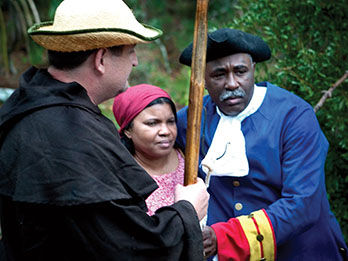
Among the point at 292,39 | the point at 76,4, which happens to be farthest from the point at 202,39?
the point at 292,39

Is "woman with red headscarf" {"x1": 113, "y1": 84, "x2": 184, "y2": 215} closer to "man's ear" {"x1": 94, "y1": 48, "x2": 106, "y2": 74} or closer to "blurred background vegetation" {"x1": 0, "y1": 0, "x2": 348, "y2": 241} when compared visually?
"man's ear" {"x1": 94, "y1": 48, "x2": 106, "y2": 74}

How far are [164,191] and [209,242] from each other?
502 millimetres

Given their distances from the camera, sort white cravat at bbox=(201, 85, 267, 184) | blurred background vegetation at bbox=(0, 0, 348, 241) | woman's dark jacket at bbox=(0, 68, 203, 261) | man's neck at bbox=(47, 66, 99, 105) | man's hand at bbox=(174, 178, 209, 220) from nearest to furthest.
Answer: woman's dark jacket at bbox=(0, 68, 203, 261)
man's neck at bbox=(47, 66, 99, 105)
man's hand at bbox=(174, 178, 209, 220)
white cravat at bbox=(201, 85, 267, 184)
blurred background vegetation at bbox=(0, 0, 348, 241)

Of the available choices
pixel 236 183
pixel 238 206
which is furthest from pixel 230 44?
pixel 238 206

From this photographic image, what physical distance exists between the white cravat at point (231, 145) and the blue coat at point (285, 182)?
39 mm

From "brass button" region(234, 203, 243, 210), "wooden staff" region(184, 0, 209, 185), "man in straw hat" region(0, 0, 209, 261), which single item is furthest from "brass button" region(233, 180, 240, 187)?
"man in straw hat" region(0, 0, 209, 261)

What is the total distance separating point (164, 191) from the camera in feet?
9.71

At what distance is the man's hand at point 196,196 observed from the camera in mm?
2227

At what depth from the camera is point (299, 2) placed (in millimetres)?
3822

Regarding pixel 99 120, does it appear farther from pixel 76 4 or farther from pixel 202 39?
pixel 202 39

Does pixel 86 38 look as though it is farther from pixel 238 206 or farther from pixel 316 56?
pixel 316 56

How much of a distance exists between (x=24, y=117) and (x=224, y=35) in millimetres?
1414

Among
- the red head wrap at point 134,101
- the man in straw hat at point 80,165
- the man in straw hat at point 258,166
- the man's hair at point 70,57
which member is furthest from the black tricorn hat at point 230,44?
the man's hair at point 70,57

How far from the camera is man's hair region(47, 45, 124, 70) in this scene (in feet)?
6.67
